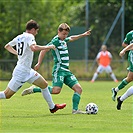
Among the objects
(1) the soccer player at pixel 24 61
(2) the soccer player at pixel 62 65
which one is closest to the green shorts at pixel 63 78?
(2) the soccer player at pixel 62 65

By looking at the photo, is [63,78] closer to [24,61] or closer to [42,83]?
[42,83]

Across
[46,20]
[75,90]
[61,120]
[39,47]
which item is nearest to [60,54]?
[75,90]

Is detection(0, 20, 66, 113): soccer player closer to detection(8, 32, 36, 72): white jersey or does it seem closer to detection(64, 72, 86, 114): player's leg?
detection(8, 32, 36, 72): white jersey

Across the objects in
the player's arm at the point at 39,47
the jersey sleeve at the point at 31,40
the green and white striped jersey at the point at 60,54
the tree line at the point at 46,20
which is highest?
the jersey sleeve at the point at 31,40

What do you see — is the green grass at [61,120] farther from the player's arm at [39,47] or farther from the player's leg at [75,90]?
the player's arm at [39,47]

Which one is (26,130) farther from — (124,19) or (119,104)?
(124,19)

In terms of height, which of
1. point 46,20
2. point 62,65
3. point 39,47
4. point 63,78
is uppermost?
point 39,47

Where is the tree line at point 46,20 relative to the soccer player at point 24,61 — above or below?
below

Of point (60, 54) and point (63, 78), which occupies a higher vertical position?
point (60, 54)

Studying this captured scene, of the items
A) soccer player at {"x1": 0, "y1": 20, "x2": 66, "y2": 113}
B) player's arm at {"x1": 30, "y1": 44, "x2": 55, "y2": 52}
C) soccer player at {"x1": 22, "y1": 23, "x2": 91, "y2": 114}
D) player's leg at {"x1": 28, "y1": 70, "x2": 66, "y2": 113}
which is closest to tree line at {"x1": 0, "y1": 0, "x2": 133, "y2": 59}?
soccer player at {"x1": 22, "y1": 23, "x2": 91, "y2": 114}

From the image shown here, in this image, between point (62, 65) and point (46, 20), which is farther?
point (46, 20)

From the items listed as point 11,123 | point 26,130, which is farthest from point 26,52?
point 26,130

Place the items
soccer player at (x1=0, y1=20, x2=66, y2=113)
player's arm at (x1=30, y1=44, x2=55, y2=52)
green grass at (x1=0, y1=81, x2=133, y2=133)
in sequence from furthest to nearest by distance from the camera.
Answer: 1. soccer player at (x1=0, y1=20, x2=66, y2=113)
2. player's arm at (x1=30, y1=44, x2=55, y2=52)
3. green grass at (x1=0, y1=81, x2=133, y2=133)

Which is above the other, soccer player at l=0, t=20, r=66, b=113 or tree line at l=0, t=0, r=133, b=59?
soccer player at l=0, t=20, r=66, b=113
